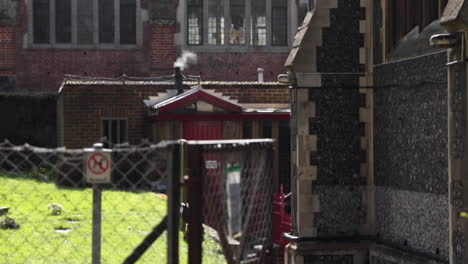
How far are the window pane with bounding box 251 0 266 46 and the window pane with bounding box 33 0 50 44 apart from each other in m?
7.55

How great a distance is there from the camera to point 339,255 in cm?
1326

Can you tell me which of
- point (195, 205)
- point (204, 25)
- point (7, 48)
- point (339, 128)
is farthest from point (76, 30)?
point (195, 205)

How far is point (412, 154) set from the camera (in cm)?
1212

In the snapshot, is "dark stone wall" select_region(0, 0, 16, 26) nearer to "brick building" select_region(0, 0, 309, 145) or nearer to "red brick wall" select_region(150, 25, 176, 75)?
"brick building" select_region(0, 0, 309, 145)

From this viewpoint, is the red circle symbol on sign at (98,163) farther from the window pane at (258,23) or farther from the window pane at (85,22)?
the window pane at (258,23)

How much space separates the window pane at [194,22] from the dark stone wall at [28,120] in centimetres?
621

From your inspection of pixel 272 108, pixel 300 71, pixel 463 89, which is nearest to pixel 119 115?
pixel 272 108

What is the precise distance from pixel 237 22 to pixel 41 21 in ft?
23.6

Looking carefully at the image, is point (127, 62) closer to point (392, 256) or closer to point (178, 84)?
point (178, 84)

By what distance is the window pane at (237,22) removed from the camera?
3250 centimetres

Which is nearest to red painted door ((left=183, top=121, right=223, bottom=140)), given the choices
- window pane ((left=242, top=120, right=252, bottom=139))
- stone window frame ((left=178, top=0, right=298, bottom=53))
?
window pane ((left=242, top=120, right=252, bottom=139))

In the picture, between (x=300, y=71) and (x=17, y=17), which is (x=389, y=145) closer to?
(x=300, y=71)

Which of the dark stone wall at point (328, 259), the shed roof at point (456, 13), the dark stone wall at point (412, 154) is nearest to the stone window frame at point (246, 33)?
the dark stone wall at point (412, 154)

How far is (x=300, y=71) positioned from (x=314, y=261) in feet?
9.51
